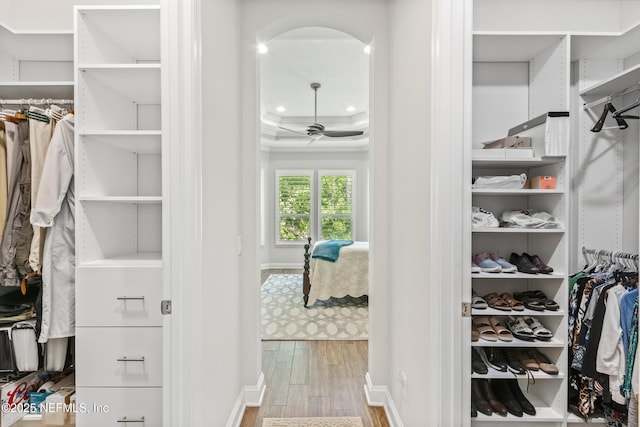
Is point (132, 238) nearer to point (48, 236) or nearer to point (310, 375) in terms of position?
point (48, 236)

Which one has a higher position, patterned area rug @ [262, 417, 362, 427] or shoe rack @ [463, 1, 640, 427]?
shoe rack @ [463, 1, 640, 427]

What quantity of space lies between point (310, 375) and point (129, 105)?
2.34m

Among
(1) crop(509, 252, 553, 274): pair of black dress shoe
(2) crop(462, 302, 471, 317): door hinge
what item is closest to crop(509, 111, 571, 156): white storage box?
(1) crop(509, 252, 553, 274): pair of black dress shoe

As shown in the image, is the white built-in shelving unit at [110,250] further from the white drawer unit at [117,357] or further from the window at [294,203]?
the window at [294,203]

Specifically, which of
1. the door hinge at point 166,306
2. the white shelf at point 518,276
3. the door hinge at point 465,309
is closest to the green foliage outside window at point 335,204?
the white shelf at point 518,276

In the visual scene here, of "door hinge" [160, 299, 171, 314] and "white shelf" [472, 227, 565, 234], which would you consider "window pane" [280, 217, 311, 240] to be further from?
"door hinge" [160, 299, 171, 314]

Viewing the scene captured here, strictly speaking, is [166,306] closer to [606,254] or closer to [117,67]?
[117,67]

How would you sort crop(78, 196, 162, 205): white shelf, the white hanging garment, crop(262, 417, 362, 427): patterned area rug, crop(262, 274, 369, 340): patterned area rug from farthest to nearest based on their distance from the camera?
crop(262, 274, 369, 340): patterned area rug → crop(262, 417, 362, 427): patterned area rug → the white hanging garment → crop(78, 196, 162, 205): white shelf

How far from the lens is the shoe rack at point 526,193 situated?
1674 millimetres

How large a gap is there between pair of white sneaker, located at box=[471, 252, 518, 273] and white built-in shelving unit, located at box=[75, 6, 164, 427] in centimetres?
161

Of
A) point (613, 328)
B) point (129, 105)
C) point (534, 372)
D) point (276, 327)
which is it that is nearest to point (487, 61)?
point (613, 328)

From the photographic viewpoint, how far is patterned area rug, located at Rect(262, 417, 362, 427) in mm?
2027

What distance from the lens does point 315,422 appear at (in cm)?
205

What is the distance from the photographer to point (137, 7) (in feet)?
4.77
